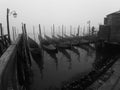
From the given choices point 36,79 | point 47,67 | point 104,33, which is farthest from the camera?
point 104,33

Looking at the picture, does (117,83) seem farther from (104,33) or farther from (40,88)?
(104,33)

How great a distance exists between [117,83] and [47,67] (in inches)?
310

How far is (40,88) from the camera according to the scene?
752 cm

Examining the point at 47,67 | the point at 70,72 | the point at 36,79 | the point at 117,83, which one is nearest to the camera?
the point at 117,83

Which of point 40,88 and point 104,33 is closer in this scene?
point 40,88

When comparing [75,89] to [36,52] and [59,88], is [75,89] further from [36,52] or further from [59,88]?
[36,52]

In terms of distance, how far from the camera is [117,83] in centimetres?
459

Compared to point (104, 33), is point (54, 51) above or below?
below

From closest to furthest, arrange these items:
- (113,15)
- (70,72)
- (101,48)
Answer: (70,72)
(113,15)
(101,48)

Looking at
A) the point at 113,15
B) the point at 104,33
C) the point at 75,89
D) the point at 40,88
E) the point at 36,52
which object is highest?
the point at 113,15

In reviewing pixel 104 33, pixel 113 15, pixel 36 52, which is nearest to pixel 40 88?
pixel 36 52

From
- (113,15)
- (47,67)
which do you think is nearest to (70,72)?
(47,67)

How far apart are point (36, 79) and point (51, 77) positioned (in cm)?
139

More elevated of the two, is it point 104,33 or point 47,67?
point 104,33
